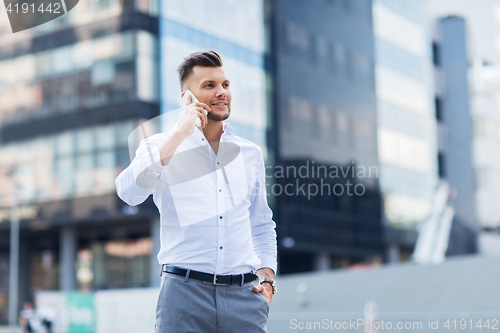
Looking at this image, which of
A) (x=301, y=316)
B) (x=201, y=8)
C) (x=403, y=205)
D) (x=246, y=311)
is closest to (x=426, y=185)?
(x=403, y=205)

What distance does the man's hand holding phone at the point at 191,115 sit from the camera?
8.91 ft

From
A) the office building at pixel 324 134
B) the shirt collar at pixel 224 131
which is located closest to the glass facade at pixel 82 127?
the office building at pixel 324 134

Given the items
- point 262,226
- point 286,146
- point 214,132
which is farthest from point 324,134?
point 214,132

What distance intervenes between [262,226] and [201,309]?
23.8 inches

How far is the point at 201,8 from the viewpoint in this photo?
113 feet

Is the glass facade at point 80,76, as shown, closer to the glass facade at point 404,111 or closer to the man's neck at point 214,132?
the glass facade at point 404,111

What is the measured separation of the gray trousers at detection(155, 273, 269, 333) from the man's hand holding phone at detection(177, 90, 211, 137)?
0.63 m

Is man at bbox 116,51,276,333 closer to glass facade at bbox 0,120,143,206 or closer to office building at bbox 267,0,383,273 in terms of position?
glass facade at bbox 0,120,143,206

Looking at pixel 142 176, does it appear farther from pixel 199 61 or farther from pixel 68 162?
pixel 68 162

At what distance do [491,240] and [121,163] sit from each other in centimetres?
3432

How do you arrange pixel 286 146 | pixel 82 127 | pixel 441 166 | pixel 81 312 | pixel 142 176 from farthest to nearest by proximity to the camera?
pixel 441 166, pixel 286 146, pixel 82 127, pixel 81 312, pixel 142 176

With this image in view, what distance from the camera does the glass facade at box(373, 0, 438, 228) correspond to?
1913 inches

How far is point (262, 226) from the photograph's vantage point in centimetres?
319

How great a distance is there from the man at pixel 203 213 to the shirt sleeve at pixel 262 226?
0.14ft
